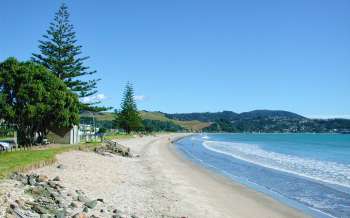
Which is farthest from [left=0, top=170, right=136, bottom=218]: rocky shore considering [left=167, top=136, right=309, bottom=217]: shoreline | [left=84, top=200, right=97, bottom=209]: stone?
[left=167, top=136, right=309, bottom=217]: shoreline

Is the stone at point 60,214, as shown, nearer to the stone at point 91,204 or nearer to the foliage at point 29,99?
the stone at point 91,204

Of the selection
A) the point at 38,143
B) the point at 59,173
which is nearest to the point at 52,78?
the point at 38,143

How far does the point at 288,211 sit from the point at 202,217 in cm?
403

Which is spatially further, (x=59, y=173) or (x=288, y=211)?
(x=59, y=173)

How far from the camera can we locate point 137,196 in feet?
50.3

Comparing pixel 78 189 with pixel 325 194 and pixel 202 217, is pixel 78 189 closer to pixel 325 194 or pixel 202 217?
pixel 202 217

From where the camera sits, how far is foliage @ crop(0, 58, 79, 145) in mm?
28695

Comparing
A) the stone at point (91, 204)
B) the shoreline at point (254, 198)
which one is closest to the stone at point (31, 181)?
the stone at point (91, 204)

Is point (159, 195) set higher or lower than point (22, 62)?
lower

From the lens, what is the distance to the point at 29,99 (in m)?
29.0

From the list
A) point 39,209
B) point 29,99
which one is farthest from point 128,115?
point 39,209

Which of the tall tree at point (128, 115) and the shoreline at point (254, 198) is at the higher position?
the tall tree at point (128, 115)

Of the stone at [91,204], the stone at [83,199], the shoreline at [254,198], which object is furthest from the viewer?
the shoreline at [254,198]

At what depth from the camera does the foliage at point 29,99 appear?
28695 millimetres
